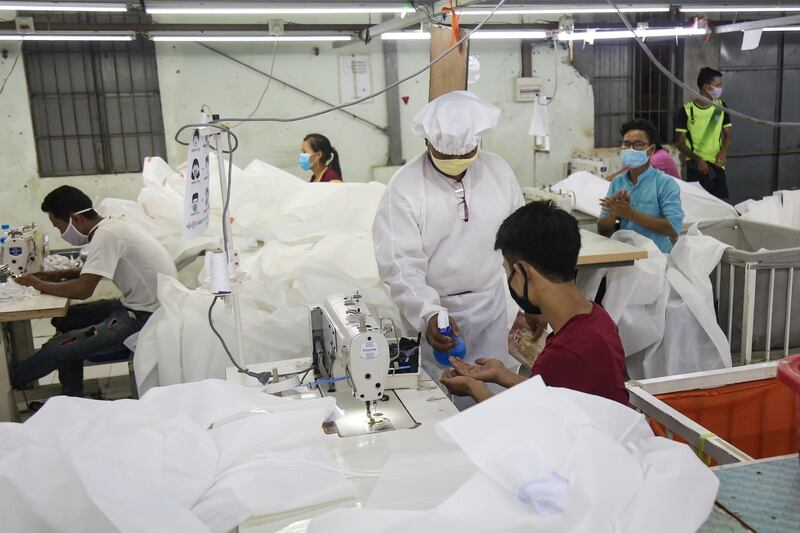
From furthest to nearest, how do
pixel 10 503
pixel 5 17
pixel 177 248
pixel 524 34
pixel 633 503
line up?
pixel 5 17
pixel 524 34
pixel 177 248
pixel 10 503
pixel 633 503

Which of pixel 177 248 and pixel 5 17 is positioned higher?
pixel 5 17

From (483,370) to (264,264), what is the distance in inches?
83.2

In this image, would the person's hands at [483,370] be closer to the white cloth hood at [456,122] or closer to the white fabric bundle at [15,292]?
the white cloth hood at [456,122]

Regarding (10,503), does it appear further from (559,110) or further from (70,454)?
(559,110)

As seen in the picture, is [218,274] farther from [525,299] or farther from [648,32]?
[648,32]

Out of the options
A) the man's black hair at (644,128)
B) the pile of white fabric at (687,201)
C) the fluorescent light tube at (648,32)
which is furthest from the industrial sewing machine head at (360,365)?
the pile of white fabric at (687,201)

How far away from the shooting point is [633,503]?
109 cm

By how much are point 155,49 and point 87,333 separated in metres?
4.37

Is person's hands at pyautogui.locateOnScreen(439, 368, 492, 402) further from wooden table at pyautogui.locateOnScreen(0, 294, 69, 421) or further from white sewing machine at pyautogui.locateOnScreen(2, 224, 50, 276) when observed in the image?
white sewing machine at pyautogui.locateOnScreen(2, 224, 50, 276)

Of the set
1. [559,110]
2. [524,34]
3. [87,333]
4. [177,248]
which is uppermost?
[524,34]

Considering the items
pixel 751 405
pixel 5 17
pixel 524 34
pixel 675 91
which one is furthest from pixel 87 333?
pixel 675 91

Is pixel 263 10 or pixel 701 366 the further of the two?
pixel 701 366

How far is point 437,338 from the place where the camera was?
2.37 m

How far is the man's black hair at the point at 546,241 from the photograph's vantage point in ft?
6.10
